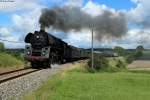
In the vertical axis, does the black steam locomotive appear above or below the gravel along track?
above

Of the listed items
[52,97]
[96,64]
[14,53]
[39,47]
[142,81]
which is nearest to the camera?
[52,97]

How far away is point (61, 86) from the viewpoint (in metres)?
25.9

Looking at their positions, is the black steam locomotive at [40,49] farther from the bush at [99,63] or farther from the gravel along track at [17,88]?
the bush at [99,63]

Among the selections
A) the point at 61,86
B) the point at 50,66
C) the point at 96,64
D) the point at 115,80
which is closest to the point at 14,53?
the point at 96,64

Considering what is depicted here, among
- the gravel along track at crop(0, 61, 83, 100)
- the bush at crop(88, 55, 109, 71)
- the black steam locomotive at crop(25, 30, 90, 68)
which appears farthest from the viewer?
the bush at crop(88, 55, 109, 71)

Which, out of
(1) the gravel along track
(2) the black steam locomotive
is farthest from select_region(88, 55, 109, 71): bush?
(1) the gravel along track

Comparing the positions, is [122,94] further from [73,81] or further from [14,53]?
[14,53]

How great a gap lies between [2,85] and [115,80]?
10.4m

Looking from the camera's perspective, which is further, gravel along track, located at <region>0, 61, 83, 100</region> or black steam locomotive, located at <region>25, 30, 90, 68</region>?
black steam locomotive, located at <region>25, 30, 90, 68</region>

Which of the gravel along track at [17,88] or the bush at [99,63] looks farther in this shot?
the bush at [99,63]

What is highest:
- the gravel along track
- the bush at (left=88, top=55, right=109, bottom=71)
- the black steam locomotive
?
the black steam locomotive

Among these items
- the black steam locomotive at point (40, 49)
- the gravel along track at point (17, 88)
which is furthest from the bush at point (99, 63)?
the gravel along track at point (17, 88)

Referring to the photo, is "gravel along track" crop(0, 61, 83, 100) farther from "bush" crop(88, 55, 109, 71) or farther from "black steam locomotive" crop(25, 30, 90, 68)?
"bush" crop(88, 55, 109, 71)

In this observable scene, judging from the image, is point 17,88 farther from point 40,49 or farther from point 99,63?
point 99,63
